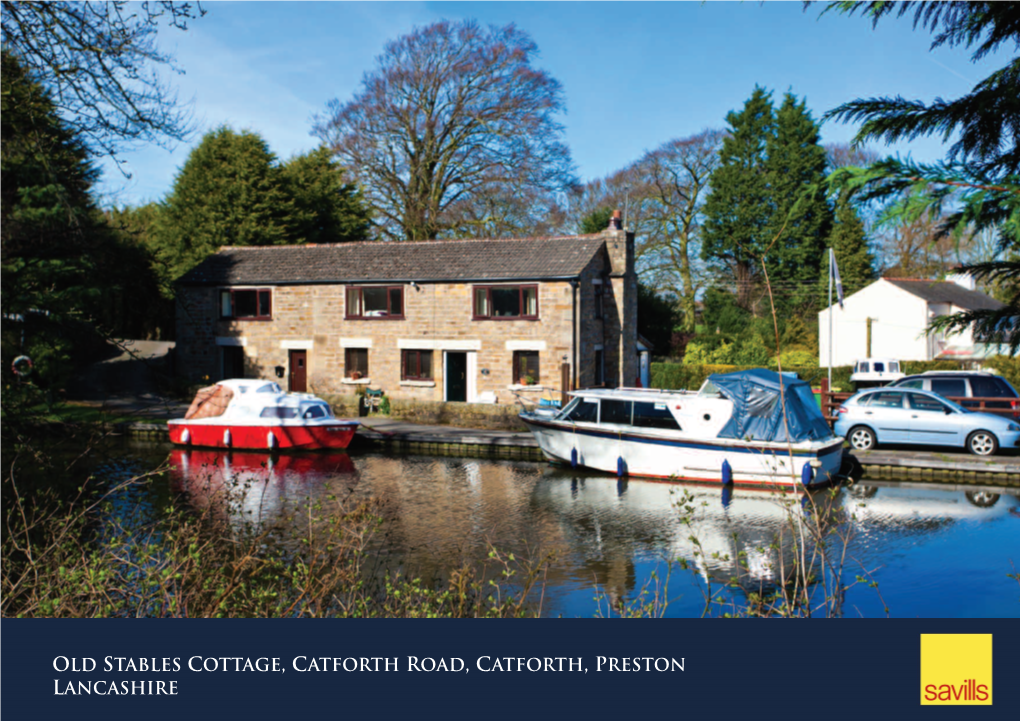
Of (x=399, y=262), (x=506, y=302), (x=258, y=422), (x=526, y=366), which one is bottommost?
(x=258, y=422)

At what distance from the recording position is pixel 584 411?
1989cm

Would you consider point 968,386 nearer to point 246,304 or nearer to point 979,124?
point 979,124

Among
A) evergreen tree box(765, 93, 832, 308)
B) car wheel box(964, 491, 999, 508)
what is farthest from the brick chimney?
evergreen tree box(765, 93, 832, 308)

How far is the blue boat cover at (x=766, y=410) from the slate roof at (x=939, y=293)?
2524 centimetres

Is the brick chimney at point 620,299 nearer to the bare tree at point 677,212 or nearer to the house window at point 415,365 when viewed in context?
the house window at point 415,365

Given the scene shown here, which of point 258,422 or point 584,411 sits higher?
point 584,411

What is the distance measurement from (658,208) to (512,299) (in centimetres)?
1992

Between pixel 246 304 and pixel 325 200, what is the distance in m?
11.0

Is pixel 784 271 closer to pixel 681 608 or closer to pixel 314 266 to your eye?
pixel 314 266

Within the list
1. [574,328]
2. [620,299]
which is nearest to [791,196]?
[620,299]

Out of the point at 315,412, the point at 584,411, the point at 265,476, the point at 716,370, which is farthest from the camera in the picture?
the point at 716,370

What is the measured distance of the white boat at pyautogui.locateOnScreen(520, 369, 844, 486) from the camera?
1770cm

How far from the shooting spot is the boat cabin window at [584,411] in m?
19.7

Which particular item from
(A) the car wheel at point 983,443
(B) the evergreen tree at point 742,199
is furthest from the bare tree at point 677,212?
(A) the car wheel at point 983,443
